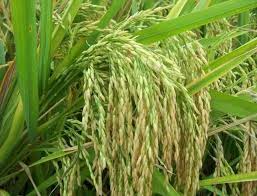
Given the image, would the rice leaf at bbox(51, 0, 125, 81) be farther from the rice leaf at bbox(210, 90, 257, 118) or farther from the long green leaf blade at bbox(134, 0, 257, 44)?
the rice leaf at bbox(210, 90, 257, 118)

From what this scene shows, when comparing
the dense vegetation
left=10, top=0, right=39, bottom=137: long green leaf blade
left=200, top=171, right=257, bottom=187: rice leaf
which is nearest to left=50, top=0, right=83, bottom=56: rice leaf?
the dense vegetation

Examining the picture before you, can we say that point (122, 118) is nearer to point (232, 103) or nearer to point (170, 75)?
point (170, 75)

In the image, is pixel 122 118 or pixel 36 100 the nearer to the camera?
pixel 122 118

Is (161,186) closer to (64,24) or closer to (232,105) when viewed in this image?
(232,105)

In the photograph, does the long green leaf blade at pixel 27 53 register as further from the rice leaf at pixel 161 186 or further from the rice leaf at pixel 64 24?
the rice leaf at pixel 161 186

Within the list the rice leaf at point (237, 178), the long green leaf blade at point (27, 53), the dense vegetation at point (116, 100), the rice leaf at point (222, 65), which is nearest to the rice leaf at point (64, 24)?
the dense vegetation at point (116, 100)

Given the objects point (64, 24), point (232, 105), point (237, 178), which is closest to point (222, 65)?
point (232, 105)

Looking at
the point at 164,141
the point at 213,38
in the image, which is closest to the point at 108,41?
the point at 164,141
